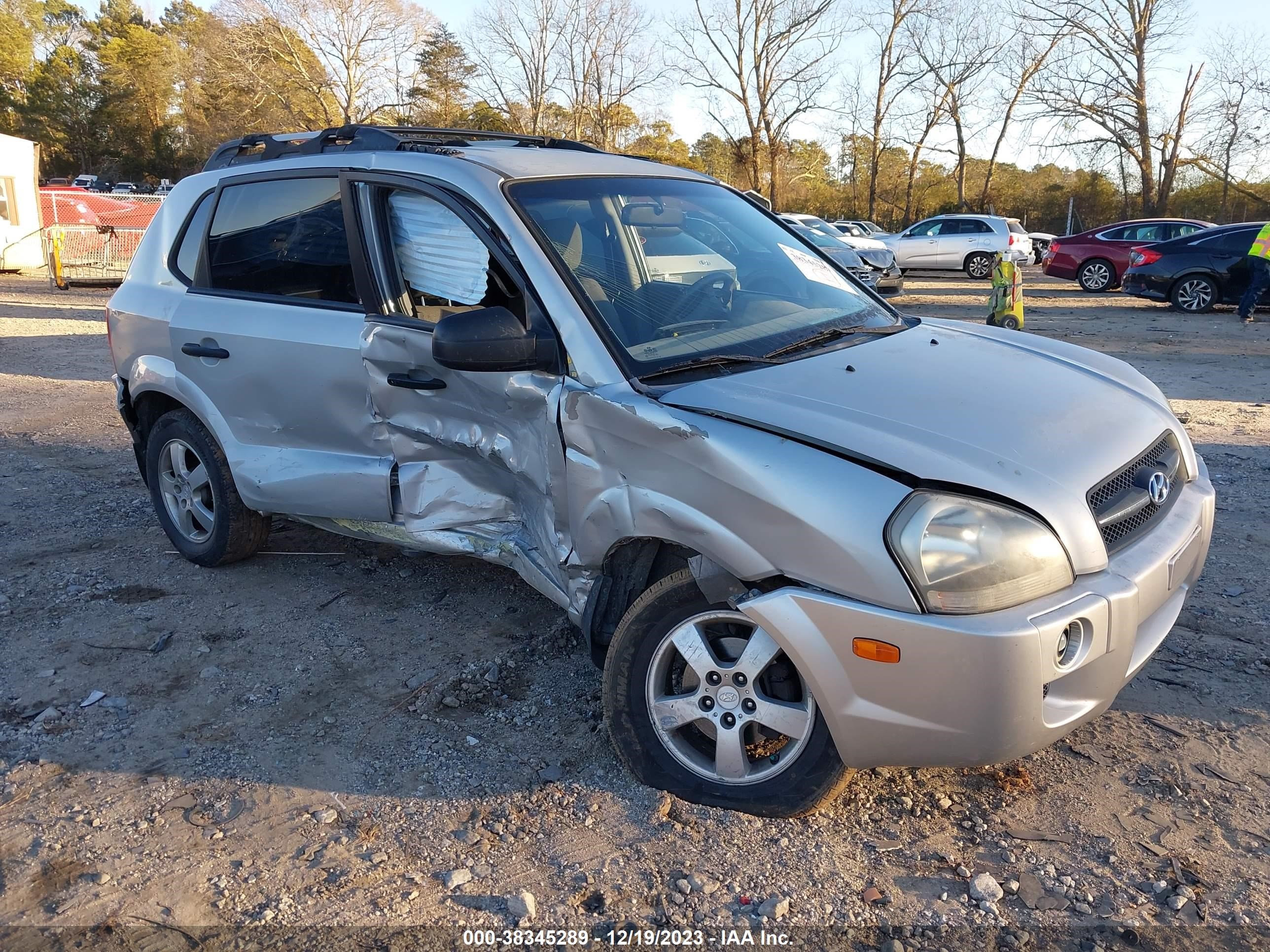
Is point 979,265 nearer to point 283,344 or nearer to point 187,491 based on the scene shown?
point 187,491

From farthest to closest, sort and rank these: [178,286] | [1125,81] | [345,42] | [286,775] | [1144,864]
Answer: [345,42], [1125,81], [178,286], [286,775], [1144,864]

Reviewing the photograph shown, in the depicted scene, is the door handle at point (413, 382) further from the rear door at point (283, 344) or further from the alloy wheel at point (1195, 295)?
the alloy wheel at point (1195, 295)

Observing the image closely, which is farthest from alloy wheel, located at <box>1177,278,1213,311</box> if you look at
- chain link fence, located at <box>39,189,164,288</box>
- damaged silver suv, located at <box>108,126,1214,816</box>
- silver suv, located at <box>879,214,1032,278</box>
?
chain link fence, located at <box>39,189,164,288</box>

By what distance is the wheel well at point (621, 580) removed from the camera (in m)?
2.97

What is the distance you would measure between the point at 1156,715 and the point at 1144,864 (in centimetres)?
83

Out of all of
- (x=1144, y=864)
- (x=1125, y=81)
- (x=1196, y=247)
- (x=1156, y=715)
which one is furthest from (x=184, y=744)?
(x=1125, y=81)

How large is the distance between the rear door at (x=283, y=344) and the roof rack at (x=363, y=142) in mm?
180

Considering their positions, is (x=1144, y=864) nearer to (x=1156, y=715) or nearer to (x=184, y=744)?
(x=1156, y=715)

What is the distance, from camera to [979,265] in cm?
2280

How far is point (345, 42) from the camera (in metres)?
46.0

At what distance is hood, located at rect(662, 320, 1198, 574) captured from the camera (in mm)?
2436

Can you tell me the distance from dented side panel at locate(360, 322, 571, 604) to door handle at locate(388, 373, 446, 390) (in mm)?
19

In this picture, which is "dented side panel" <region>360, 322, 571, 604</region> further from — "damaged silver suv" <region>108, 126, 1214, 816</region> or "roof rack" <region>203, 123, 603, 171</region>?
"roof rack" <region>203, 123, 603, 171</region>

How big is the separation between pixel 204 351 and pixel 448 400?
57.3 inches
